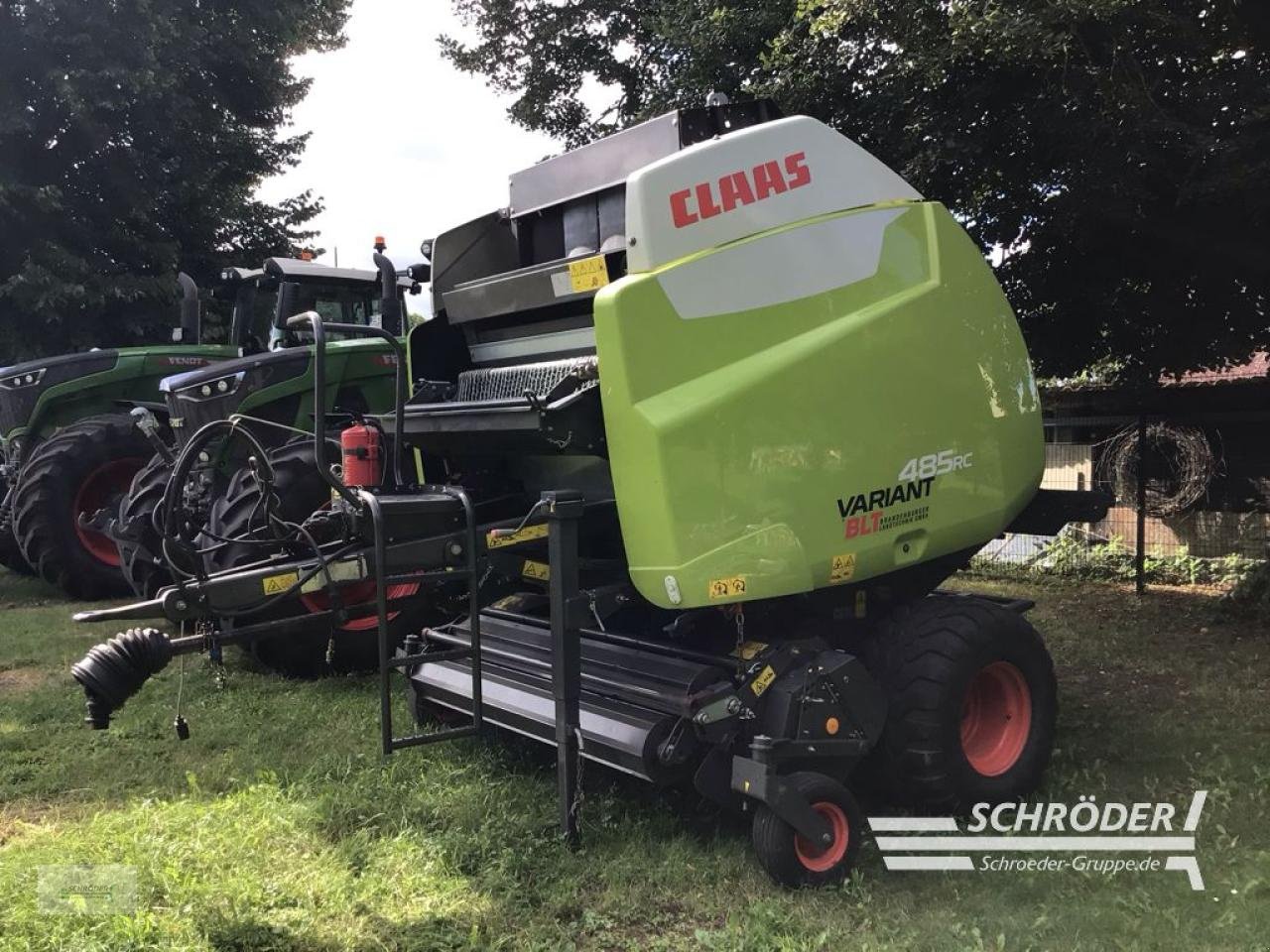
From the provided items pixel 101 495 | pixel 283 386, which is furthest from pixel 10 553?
pixel 283 386

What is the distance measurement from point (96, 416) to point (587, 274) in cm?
658

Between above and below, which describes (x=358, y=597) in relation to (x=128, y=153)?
below

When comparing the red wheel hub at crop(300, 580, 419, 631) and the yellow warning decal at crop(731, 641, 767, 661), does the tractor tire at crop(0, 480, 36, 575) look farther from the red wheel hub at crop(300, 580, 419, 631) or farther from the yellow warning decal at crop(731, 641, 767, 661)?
the yellow warning decal at crop(731, 641, 767, 661)

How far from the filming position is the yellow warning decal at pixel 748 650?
3477 mm

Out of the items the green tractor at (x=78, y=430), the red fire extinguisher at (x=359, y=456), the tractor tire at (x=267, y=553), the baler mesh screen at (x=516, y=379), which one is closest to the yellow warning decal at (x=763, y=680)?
the baler mesh screen at (x=516, y=379)

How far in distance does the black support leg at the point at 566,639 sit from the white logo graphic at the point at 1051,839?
114 centimetres

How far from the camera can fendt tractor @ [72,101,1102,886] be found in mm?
3211

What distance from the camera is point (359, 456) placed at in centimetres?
409

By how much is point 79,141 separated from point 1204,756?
13.8m

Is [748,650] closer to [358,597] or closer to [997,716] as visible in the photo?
[997,716]

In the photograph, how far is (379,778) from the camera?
13.2 ft

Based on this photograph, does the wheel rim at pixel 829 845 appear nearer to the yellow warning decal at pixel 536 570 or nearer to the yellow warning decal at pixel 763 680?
the yellow warning decal at pixel 763 680

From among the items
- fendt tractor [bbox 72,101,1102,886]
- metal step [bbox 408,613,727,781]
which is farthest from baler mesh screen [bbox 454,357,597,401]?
metal step [bbox 408,613,727,781]

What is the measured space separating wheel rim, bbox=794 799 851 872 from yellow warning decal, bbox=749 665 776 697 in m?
0.40
